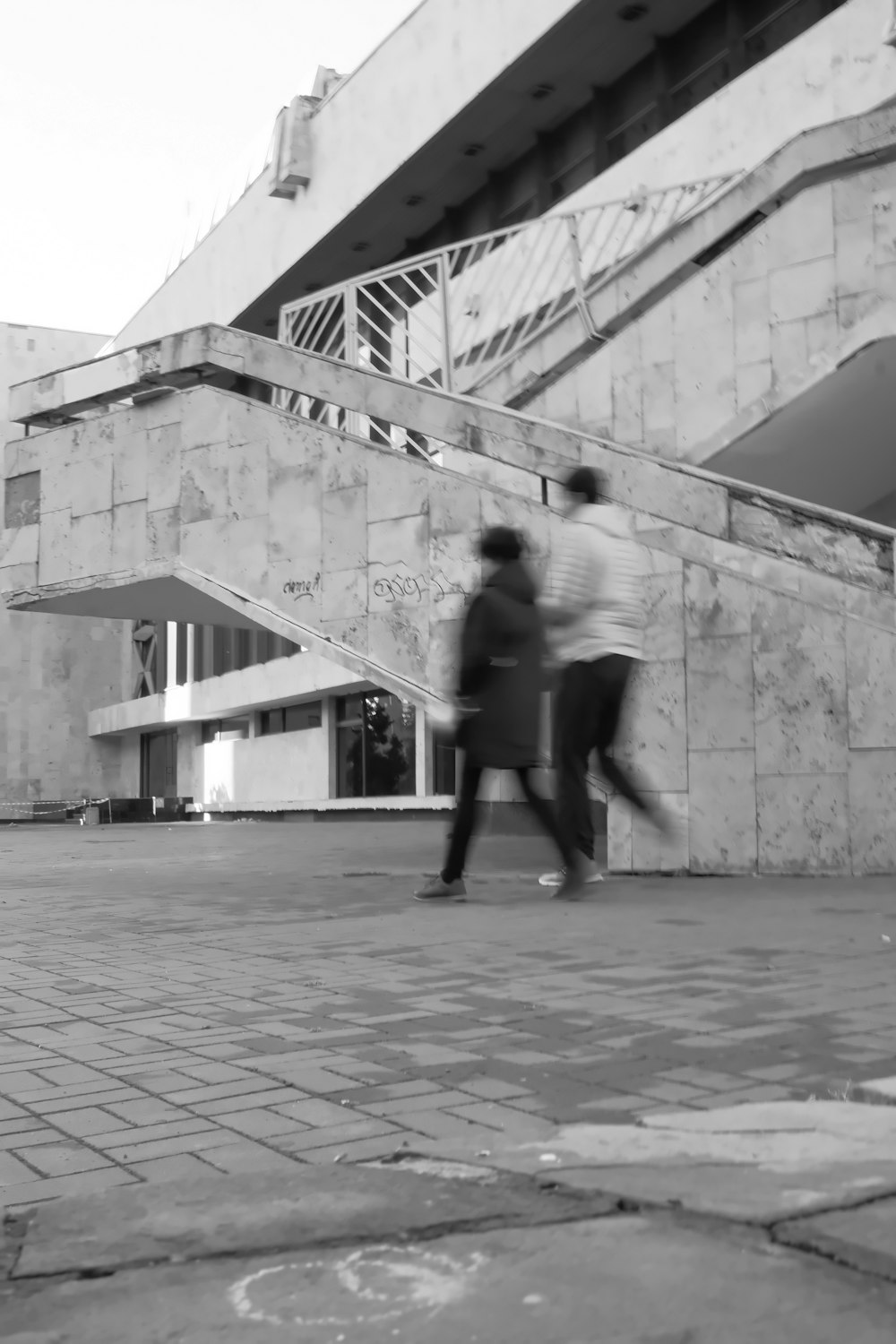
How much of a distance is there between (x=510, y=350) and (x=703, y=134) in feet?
18.9

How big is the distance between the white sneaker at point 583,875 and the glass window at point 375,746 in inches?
753

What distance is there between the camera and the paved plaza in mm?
3021

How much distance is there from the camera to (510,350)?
1436 centimetres

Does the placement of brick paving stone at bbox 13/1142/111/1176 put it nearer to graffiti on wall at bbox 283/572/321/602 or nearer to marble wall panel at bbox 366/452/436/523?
marble wall panel at bbox 366/452/436/523

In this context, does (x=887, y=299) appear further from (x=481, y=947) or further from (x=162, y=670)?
(x=162, y=670)

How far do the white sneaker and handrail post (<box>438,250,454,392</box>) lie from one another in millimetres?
6827

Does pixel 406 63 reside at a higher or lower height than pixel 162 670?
higher

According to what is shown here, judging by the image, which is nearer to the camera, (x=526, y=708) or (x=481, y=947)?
(x=481, y=947)

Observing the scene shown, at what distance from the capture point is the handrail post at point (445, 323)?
1422 cm

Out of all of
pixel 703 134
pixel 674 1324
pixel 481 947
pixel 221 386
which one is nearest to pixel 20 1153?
pixel 674 1324

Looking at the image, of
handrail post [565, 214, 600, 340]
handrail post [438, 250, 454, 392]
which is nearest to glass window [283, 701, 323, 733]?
handrail post [438, 250, 454, 392]

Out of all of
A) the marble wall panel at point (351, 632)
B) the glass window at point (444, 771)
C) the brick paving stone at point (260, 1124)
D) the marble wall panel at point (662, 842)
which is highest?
the marble wall panel at point (351, 632)

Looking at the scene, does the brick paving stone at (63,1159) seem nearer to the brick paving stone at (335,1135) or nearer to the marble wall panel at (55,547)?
the brick paving stone at (335,1135)

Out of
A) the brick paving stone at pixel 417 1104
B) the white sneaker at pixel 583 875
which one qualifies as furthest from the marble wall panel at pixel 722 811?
the brick paving stone at pixel 417 1104
